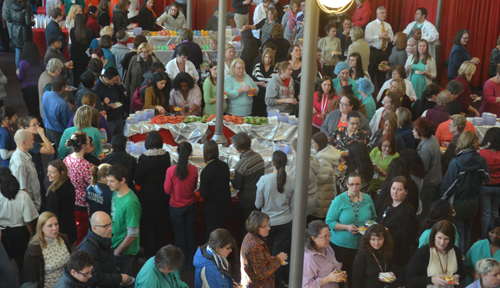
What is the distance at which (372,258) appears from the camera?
4035mm

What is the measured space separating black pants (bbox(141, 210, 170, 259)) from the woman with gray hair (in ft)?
8.99

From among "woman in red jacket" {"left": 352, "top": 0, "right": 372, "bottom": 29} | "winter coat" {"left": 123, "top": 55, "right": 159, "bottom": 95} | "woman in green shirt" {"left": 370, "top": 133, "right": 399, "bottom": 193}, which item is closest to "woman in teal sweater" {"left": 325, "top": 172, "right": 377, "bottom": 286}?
"woman in green shirt" {"left": 370, "top": 133, "right": 399, "bottom": 193}

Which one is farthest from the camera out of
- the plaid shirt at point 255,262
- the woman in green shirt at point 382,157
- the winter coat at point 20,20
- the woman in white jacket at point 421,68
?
the winter coat at point 20,20

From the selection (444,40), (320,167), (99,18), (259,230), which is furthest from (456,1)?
(259,230)

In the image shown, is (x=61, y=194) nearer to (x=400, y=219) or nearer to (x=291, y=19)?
(x=400, y=219)

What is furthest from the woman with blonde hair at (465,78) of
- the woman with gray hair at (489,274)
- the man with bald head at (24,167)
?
the man with bald head at (24,167)

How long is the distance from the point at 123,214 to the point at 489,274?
276cm

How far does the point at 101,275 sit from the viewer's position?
12.7ft

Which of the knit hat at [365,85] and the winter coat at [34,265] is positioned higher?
the knit hat at [365,85]

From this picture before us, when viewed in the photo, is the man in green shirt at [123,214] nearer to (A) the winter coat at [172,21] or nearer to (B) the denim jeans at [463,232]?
(B) the denim jeans at [463,232]

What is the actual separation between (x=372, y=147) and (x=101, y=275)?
332 cm

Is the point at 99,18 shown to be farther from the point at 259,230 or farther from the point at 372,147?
the point at 259,230

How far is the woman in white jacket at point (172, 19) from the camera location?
34.5 feet

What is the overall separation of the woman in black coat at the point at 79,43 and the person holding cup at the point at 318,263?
20.0 ft
